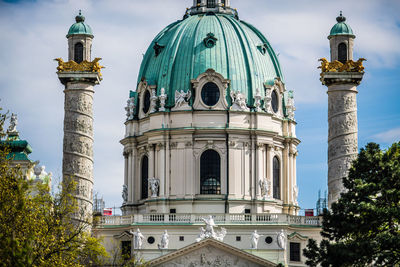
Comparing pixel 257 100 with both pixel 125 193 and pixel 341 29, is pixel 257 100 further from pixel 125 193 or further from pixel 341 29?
pixel 125 193

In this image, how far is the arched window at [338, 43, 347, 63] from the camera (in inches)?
A: 3469

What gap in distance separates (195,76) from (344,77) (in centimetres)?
1467

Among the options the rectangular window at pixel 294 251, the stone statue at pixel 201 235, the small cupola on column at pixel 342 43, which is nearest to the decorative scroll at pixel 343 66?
the small cupola on column at pixel 342 43

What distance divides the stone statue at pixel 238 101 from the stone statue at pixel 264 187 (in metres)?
6.31

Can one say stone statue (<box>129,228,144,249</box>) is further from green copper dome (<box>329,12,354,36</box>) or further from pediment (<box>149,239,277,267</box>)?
green copper dome (<box>329,12,354,36</box>)

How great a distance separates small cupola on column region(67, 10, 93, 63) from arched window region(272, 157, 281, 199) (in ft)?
64.8

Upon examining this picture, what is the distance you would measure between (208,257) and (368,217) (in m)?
21.6

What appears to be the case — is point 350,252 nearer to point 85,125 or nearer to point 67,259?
point 67,259

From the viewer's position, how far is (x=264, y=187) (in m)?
93.8

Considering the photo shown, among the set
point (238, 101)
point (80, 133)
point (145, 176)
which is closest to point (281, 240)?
point (238, 101)

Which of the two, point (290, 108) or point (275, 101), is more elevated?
point (275, 101)

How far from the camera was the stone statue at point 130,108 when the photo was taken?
9882cm

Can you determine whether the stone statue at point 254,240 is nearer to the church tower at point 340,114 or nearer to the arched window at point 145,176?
the church tower at point 340,114

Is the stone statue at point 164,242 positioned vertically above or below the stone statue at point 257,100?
below
